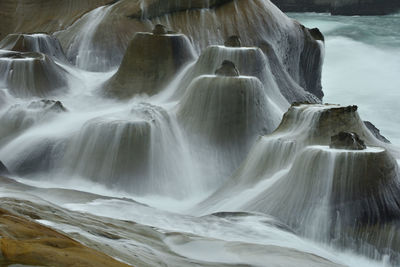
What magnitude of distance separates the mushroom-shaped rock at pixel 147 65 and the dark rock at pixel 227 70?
4.85 ft

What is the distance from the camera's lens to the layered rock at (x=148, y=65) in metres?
9.95

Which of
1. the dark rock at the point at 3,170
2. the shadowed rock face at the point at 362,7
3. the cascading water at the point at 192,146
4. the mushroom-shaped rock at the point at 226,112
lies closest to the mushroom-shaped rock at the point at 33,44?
the cascading water at the point at 192,146

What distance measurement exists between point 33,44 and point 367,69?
1214cm

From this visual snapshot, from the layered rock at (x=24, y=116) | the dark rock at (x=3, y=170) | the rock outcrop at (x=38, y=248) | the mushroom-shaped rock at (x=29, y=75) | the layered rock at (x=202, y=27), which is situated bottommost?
the dark rock at (x=3, y=170)

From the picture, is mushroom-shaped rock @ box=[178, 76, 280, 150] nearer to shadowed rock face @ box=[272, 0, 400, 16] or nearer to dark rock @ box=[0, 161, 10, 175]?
dark rock @ box=[0, 161, 10, 175]

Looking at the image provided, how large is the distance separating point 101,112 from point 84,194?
9.95 feet

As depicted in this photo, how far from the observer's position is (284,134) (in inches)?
274

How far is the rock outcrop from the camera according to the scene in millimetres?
2549

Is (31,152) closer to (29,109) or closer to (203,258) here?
(29,109)

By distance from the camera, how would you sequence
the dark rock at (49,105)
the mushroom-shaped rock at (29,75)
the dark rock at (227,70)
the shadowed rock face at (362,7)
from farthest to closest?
1. the shadowed rock face at (362,7)
2. the mushroom-shaped rock at (29,75)
3. the dark rock at (49,105)
4. the dark rock at (227,70)

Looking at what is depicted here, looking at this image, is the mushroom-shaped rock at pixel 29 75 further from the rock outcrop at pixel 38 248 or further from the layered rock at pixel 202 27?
the rock outcrop at pixel 38 248

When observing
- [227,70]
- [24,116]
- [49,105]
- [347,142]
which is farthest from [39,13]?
[347,142]

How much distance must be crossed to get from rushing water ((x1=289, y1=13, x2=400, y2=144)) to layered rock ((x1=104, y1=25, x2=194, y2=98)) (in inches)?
221

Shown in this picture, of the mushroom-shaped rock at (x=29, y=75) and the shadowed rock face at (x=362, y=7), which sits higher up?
the shadowed rock face at (x=362, y=7)
